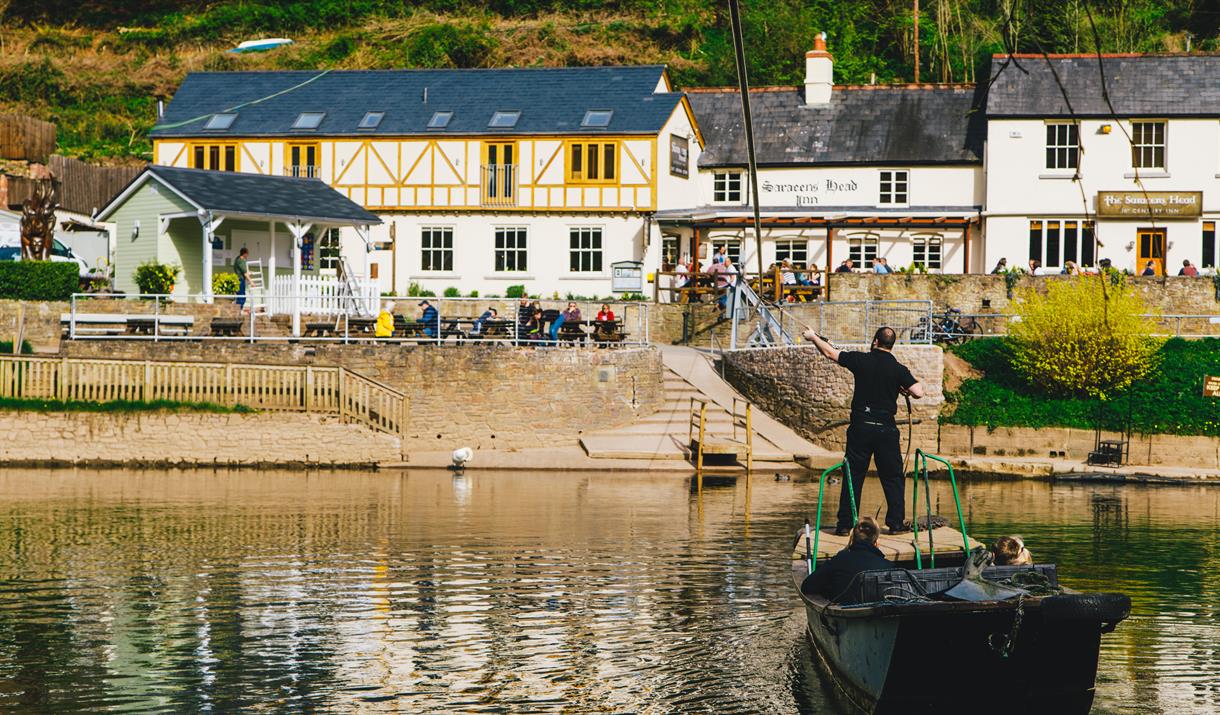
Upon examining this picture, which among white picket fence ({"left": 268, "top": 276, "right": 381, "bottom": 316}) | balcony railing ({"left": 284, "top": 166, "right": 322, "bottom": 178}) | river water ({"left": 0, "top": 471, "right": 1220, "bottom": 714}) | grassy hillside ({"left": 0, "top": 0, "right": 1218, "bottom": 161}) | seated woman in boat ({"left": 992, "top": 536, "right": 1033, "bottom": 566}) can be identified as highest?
grassy hillside ({"left": 0, "top": 0, "right": 1218, "bottom": 161})

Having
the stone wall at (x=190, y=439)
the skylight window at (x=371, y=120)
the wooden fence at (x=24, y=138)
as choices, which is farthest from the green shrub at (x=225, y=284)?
the wooden fence at (x=24, y=138)

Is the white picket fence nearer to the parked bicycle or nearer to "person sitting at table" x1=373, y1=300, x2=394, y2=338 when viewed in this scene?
"person sitting at table" x1=373, y1=300, x2=394, y2=338

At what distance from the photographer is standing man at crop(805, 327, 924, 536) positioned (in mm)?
14031

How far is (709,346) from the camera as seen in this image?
3897cm

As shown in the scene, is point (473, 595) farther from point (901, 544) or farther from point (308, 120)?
point (308, 120)

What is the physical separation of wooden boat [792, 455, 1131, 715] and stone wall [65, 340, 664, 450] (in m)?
21.2

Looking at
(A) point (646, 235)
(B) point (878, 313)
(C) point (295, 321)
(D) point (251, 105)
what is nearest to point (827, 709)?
(C) point (295, 321)

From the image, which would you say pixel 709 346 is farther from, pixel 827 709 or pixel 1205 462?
pixel 827 709

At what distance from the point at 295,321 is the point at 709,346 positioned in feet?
36.7

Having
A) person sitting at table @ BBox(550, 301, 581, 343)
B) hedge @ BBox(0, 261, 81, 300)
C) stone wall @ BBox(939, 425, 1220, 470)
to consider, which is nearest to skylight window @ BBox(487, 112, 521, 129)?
person sitting at table @ BBox(550, 301, 581, 343)

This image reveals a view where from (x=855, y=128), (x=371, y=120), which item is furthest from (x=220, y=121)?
(x=855, y=128)

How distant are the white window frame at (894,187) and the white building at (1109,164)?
109 inches

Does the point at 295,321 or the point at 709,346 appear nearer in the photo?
the point at 295,321

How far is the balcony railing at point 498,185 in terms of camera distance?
4550cm
